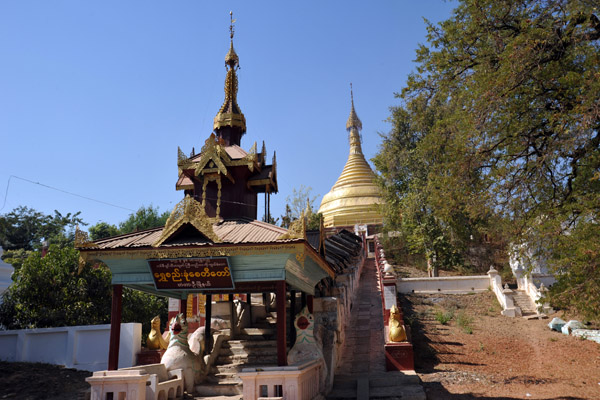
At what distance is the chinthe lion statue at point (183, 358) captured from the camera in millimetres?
11391

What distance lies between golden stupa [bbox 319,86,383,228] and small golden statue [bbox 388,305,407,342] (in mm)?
29764

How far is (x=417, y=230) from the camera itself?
29.2 meters

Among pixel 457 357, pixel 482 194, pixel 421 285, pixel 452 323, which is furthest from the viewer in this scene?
pixel 421 285

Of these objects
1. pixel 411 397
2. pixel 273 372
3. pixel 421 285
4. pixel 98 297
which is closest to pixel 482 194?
pixel 411 397

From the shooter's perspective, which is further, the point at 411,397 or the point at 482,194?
the point at 482,194

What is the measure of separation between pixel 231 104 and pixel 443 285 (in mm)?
13921

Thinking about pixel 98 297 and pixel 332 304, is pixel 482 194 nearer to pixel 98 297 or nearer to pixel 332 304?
pixel 332 304

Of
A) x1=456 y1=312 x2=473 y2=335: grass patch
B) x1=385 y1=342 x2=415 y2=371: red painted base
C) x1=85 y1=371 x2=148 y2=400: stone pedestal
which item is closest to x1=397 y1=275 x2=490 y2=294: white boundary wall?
x1=456 y1=312 x2=473 y2=335: grass patch

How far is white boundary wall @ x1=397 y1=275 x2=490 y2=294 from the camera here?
23156 millimetres

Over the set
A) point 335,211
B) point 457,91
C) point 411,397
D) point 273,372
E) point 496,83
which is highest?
point 335,211

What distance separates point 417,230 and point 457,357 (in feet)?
49.5

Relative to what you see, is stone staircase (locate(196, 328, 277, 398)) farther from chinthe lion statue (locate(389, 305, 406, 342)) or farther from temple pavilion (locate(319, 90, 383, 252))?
temple pavilion (locate(319, 90, 383, 252))

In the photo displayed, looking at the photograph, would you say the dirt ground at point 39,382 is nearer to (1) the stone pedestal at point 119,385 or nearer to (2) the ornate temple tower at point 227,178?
(1) the stone pedestal at point 119,385

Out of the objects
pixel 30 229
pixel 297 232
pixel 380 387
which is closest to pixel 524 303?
pixel 380 387
